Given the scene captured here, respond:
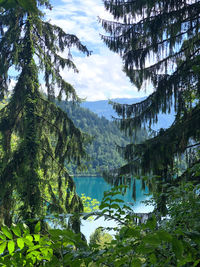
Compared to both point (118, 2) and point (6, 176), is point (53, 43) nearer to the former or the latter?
point (118, 2)

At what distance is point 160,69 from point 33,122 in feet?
12.2

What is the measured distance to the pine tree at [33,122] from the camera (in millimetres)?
7332

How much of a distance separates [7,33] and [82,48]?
232 centimetres

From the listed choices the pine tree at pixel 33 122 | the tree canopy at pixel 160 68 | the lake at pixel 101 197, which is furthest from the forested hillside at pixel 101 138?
the tree canopy at pixel 160 68

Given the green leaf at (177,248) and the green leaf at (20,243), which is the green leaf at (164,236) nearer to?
the green leaf at (177,248)

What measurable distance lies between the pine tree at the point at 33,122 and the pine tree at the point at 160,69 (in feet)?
7.14

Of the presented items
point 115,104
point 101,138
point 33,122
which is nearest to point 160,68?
point 115,104

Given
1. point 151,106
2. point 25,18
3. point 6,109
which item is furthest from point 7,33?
point 151,106

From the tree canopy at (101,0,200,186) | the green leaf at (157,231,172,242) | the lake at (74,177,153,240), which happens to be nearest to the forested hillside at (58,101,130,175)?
the lake at (74,177,153,240)

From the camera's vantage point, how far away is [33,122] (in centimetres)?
778

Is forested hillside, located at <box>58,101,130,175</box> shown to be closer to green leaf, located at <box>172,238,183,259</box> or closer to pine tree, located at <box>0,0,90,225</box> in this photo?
pine tree, located at <box>0,0,90,225</box>

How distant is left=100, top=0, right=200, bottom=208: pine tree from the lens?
5496 mm

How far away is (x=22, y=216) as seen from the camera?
739 centimetres

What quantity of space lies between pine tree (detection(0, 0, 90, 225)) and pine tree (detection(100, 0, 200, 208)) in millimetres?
2176
